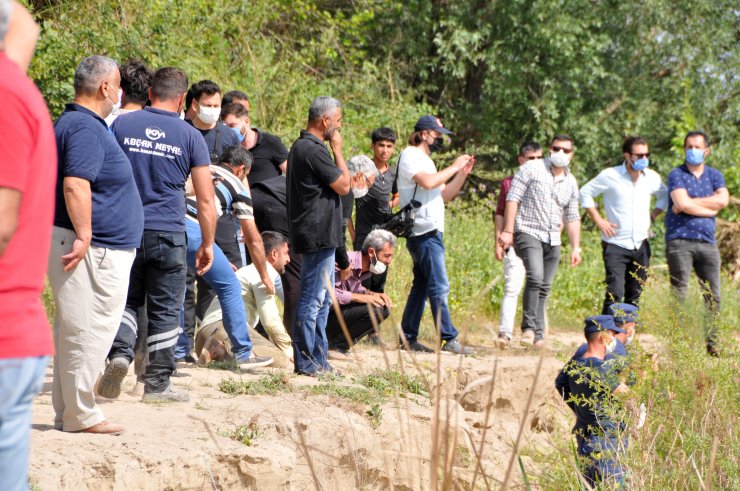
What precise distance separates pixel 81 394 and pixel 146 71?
223 centimetres

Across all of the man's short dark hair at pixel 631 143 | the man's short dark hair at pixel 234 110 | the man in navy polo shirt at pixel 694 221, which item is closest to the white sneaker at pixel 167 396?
the man's short dark hair at pixel 234 110

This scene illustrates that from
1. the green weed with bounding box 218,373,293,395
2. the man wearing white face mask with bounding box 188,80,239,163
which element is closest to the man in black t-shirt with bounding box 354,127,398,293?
the man wearing white face mask with bounding box 188,80,239,163

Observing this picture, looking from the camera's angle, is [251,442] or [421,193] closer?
[251,442]

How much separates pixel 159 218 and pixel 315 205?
1363mm

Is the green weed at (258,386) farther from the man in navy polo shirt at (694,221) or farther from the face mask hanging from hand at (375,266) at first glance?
the man in navy polo shirt at (694,221)

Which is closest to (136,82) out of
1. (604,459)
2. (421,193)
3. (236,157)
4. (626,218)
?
(236,157)

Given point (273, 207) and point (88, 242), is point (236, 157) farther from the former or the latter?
point (88, 242)

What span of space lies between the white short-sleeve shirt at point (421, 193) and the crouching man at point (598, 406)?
7.17 feet

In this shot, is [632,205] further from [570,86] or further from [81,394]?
[570,86]

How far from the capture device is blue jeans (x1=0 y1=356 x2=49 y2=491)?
2.65 m

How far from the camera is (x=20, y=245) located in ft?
8.81

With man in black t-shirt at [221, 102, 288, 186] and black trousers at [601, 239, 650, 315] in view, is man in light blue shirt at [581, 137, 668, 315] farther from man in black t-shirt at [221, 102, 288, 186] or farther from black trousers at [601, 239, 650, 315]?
man in black t-shirt at [221, 102, 288, 186]

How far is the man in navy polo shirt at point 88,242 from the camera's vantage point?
192 inches

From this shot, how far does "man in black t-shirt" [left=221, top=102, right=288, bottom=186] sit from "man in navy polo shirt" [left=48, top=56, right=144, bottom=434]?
303 centimetres
